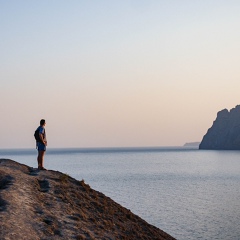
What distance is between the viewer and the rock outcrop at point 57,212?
15.6 meters

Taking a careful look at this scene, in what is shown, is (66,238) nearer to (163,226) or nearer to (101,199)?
(101,199)

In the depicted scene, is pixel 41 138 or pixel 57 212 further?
pixel 41 138

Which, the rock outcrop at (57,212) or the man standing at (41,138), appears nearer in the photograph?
the rock outcrop at (57,212)

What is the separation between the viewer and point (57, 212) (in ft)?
58.6

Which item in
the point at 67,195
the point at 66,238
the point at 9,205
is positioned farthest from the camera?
the point at 67,195

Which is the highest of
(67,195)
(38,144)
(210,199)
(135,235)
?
(38,144)

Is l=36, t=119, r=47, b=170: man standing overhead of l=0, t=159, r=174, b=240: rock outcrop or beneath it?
overhead

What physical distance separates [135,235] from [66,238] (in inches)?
160

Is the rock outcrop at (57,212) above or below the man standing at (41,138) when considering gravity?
below

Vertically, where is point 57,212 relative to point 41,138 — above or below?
below

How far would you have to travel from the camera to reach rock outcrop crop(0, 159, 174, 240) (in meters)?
15.6


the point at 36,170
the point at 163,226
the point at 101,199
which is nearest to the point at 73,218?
the point at 101,199

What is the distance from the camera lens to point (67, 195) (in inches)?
812

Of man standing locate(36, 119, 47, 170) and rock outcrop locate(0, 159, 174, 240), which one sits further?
man standing locate(36, 119, 47, 170)
